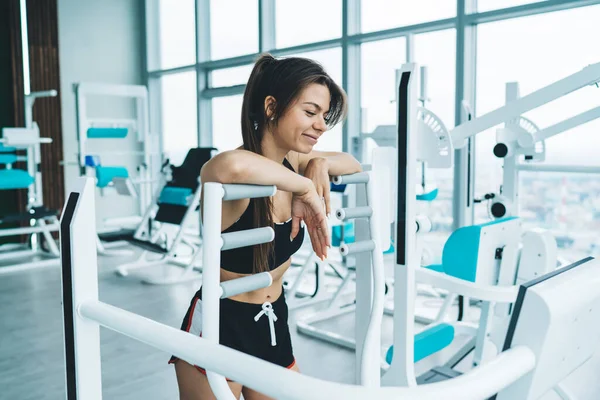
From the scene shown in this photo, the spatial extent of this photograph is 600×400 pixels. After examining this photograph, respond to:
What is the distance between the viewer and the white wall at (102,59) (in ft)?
22.6

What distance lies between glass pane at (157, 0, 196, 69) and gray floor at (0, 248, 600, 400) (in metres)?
3.52

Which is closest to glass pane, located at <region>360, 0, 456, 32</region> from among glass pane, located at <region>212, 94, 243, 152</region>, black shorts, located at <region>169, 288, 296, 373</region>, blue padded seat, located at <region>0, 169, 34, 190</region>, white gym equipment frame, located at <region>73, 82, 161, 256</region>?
→ glass pane, located at <region>212, 94, 243, 152</region>

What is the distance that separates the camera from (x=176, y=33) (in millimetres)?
7086

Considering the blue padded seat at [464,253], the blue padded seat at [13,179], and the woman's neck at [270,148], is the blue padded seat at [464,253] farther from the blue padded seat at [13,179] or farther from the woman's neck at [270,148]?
the blue padded seat at [13,179]

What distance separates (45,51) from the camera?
21.8 feet

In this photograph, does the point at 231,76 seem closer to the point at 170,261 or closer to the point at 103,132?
the point at 103,132

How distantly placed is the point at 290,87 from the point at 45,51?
6325 millimetres

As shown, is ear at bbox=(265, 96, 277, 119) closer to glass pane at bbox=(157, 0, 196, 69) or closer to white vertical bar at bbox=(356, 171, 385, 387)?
white vertical bar at bbox=(356, 171, 385, 387)

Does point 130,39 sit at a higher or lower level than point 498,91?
higher

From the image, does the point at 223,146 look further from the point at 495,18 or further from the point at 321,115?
the point at 321,115

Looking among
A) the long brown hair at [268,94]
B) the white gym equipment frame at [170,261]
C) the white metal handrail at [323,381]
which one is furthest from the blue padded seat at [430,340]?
the white gym equipment frame at [170,261]

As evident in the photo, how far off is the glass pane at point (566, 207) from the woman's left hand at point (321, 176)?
8.92 feet

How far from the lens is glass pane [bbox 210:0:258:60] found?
598cm

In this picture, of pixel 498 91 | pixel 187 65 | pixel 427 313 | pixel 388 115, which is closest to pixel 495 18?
pixel 498 91
